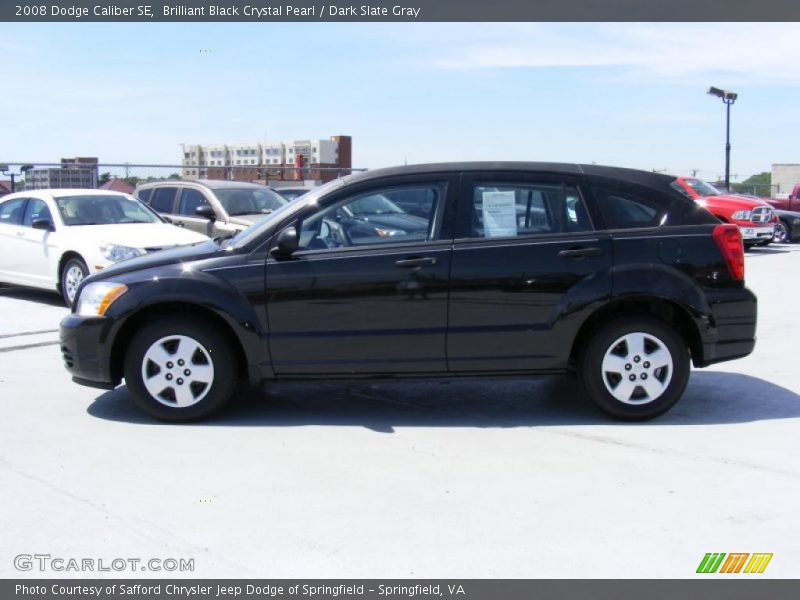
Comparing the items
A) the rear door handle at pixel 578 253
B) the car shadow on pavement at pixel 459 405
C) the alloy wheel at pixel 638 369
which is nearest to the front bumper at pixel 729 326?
the alloy wheel at pixel 638 369

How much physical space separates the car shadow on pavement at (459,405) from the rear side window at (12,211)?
6.33 meters

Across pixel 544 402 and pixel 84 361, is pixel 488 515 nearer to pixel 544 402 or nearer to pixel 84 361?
pixel 544 402

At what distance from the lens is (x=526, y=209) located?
238 inches

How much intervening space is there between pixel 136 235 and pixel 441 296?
6435 millimetres

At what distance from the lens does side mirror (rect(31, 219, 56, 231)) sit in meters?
11.4

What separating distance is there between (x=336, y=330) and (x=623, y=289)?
1.89m

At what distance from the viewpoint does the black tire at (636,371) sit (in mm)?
5918

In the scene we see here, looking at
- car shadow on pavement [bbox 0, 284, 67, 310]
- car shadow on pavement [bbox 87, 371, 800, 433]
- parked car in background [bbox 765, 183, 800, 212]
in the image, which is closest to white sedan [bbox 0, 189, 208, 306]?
car shadow on pavement [bbox 0, 284, 67, 310]

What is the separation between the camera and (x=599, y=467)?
509cm

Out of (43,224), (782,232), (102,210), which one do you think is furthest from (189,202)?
(782,232)

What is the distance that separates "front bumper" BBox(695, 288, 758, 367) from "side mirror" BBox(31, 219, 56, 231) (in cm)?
855

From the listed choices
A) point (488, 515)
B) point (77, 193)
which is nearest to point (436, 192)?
point (488, 515)

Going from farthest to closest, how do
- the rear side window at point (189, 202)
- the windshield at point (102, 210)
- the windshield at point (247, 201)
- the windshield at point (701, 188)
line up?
the windshield at point (701, 188), the rear side window at point (189, 202), the windshield at point (247, 201), the windshield at point (102, 210)

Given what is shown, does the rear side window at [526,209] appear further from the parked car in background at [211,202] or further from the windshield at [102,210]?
the parked car in background at [211,202]
